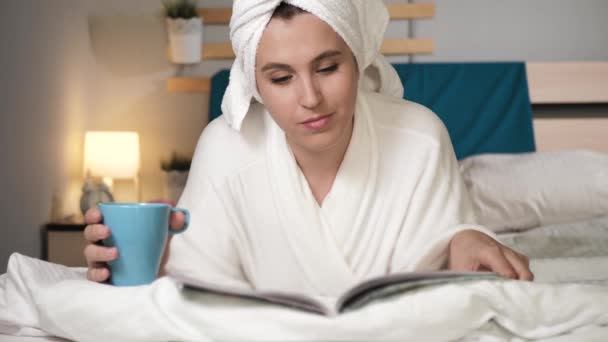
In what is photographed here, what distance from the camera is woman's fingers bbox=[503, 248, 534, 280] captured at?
98cm

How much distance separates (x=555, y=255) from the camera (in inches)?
75.8

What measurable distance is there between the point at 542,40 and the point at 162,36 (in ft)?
6.66

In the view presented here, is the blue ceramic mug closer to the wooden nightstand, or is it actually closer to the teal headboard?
the wooden nightstand

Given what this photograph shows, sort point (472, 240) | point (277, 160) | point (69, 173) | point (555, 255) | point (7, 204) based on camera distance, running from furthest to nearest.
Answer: point (69, 173) < point (7, 204) < point (555, 255) < point (277, 160) < point (472, 240)

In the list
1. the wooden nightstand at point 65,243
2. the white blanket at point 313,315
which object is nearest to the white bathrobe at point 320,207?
the white blanket at point 313,315

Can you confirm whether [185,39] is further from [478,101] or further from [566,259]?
[566,259]

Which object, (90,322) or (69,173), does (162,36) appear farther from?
(90,322)

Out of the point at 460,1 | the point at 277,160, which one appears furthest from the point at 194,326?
the point at 460,1

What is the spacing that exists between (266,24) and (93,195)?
2329mm

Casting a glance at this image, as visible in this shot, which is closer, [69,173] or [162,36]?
[69,173]

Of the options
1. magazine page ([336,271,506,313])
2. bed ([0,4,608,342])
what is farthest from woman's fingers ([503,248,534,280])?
magazine page ([336,271,506,313])

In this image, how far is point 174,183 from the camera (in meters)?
3.66

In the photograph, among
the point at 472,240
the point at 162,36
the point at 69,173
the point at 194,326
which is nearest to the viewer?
the point at 194,326

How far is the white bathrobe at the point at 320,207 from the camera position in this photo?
50.1 inches
